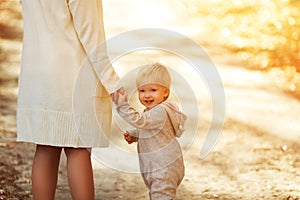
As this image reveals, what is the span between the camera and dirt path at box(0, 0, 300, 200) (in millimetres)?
4691

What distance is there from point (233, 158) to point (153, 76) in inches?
80.9

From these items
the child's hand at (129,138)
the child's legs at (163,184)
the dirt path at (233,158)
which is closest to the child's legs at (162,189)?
the child's legs at (163,184)

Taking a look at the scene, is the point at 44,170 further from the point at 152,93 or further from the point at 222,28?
the point at 222,28

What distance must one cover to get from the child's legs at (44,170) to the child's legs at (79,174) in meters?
0.09

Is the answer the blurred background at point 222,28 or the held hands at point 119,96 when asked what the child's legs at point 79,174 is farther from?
the blurred background at point 222,28

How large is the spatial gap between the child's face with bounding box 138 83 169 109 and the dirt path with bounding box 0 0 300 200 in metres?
1.12

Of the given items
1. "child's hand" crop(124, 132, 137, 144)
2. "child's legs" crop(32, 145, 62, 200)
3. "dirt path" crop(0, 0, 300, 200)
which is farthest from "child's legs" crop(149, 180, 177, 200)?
"dirt path" crop(0, 0, 300, 200)

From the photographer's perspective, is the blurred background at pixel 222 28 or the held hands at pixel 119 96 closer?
the held hands at pixel 119 96

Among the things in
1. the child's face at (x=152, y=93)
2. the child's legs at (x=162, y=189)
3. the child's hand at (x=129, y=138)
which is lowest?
the child's legs at (x=162, y=189)

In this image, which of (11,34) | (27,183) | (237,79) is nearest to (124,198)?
(27,183)

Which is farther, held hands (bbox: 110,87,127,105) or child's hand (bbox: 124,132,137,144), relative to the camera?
child's hand (bbox: 124,132,137,144)

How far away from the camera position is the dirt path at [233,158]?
4.69m

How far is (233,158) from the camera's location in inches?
213

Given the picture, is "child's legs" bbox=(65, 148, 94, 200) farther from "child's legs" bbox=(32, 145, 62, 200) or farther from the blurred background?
the blurred background
